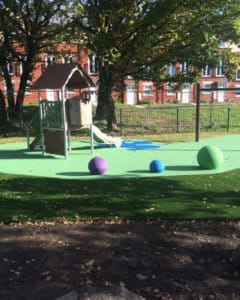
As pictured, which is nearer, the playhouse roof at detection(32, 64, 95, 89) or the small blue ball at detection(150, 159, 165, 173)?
the small blue ball at detection(150, 159, 165, 173)

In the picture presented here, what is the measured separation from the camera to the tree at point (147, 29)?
17312 mm

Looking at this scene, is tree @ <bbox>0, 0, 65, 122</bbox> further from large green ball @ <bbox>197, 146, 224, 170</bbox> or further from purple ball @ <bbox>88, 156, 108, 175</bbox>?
large green ball @ <bbox>197, 146, 224, 170</bbox>

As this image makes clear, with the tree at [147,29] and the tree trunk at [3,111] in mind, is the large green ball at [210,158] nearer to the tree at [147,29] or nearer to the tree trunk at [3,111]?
the tree at [147,29]

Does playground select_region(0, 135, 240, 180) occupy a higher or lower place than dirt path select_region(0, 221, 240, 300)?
lower

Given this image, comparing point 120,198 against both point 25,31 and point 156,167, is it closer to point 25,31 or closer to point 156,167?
point 156,167

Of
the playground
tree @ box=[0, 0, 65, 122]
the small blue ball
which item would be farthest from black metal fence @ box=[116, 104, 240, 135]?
the small blue ball

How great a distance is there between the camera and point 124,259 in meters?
4.69

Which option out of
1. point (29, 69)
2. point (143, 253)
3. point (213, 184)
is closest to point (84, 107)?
point (213, 184)

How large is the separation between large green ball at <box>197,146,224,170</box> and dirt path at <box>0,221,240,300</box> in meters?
4.13

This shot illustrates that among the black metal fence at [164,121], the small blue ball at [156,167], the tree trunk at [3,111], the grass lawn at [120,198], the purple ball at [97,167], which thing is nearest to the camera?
the grass lawn at [120,198]

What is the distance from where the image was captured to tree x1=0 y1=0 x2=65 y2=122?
1950 centimetres

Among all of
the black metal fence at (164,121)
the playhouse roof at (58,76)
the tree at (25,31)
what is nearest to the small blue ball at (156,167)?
the playhouse roof at (58,76)

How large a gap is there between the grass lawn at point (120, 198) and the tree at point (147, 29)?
9.61 meters

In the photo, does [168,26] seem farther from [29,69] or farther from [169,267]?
[169,267]
